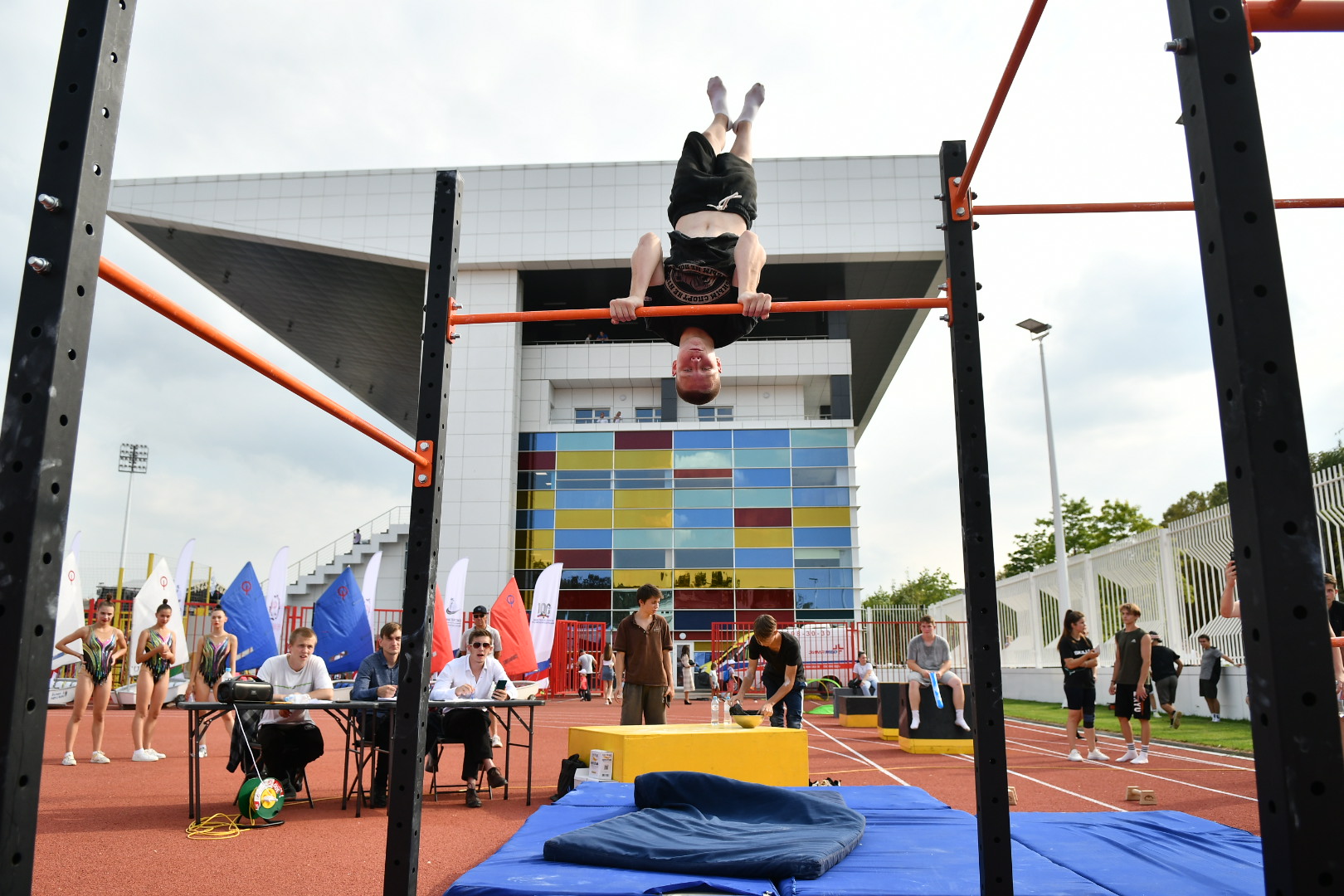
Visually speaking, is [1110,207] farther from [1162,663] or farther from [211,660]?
[1162,663]

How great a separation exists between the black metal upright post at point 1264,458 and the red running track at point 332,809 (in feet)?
10.7

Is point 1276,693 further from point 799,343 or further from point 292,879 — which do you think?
point 799,343

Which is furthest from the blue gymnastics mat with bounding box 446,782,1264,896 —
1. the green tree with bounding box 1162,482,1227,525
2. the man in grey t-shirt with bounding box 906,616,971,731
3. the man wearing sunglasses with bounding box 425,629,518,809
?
the green tree with bounding box 1162,482,1227,525

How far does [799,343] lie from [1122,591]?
1421cm

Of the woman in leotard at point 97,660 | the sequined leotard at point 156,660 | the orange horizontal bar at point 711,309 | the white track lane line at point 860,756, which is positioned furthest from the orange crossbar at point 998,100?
the sequined leotard at point 156,660

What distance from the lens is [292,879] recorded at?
3.89 m

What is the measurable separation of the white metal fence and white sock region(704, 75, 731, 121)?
272 inches

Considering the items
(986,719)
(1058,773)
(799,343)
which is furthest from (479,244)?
(986,719)

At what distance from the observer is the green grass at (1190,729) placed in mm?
9117

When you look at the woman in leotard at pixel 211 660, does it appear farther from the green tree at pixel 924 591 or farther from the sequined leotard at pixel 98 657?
the green tree at pixel 924 591

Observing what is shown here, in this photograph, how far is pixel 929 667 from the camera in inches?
370

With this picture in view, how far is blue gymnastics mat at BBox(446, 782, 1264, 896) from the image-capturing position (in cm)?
308

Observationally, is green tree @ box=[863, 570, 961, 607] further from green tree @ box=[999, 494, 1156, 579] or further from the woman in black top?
the woman in black top

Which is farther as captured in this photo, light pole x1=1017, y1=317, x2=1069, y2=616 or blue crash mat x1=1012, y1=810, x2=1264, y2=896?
light pole x1=1017, y1=317, x2=1069, y2=616
